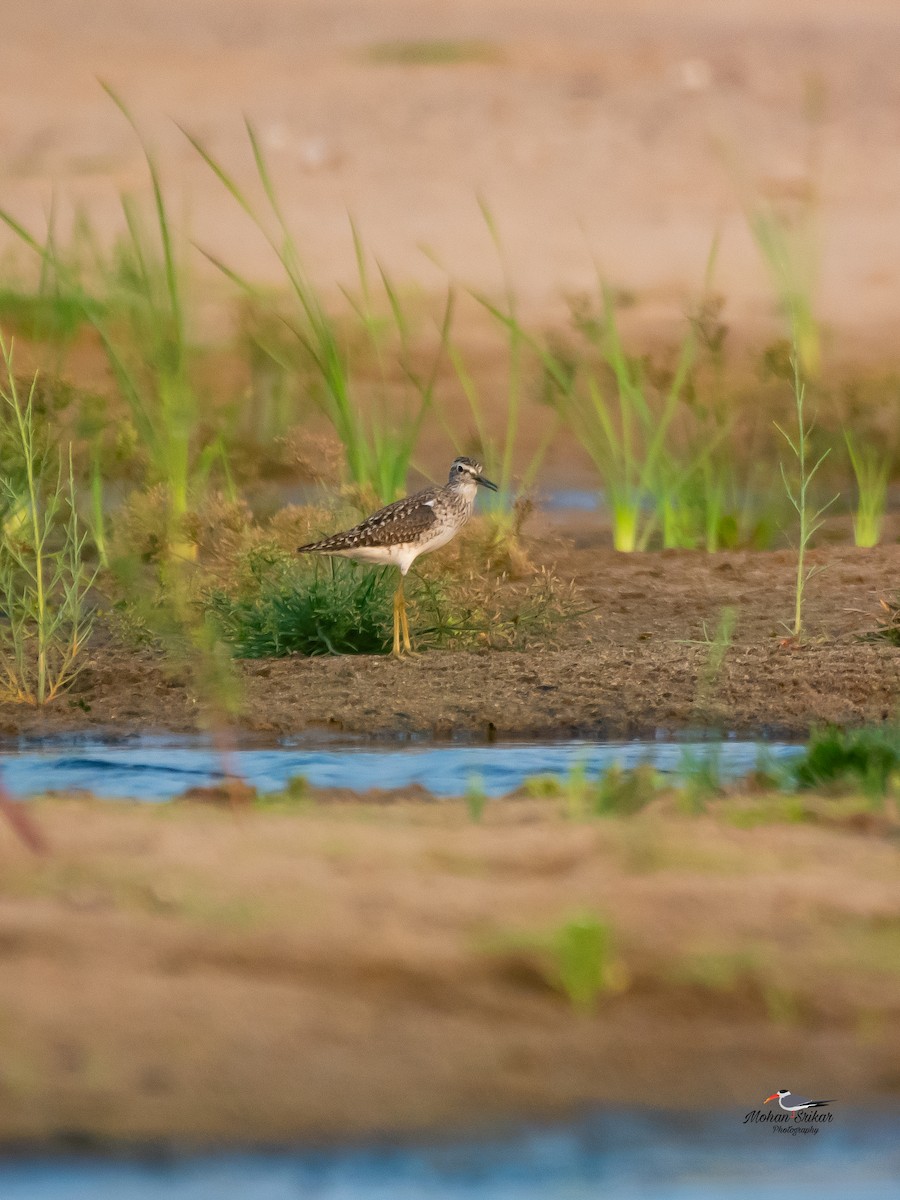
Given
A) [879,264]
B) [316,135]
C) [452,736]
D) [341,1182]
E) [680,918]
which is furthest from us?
[316,135]

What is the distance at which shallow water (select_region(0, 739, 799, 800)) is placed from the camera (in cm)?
636

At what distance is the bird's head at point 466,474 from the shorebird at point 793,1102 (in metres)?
6.08

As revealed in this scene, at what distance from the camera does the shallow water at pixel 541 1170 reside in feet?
9.26

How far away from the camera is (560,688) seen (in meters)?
7.89

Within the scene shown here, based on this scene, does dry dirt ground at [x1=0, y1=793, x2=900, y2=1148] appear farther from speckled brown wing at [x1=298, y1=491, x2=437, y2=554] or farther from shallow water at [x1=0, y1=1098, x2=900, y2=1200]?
speckled brown wing at [x1=298, y1=491, x2=437, y2=554]

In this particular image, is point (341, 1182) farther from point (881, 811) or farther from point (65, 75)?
point (65, 75)

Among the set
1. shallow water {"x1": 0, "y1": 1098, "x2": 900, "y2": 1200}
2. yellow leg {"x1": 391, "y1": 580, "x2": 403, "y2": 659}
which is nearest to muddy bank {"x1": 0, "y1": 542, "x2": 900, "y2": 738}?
yellow leg {"x1": 391, "y1": 580, "x2": 403, "y2": 659}

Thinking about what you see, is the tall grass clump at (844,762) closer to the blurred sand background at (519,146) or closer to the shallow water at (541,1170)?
the shallow water at (541,1170)

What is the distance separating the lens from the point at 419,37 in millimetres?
30844

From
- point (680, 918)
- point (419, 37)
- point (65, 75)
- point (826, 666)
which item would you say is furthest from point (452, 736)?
point (419, 37)

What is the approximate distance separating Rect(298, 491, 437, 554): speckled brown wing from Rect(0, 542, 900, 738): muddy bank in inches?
18.1

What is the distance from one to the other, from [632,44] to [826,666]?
23.1 metres

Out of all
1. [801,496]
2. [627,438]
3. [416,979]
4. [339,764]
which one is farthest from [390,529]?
[416,979]

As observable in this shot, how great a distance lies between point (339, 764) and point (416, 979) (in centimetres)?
334
